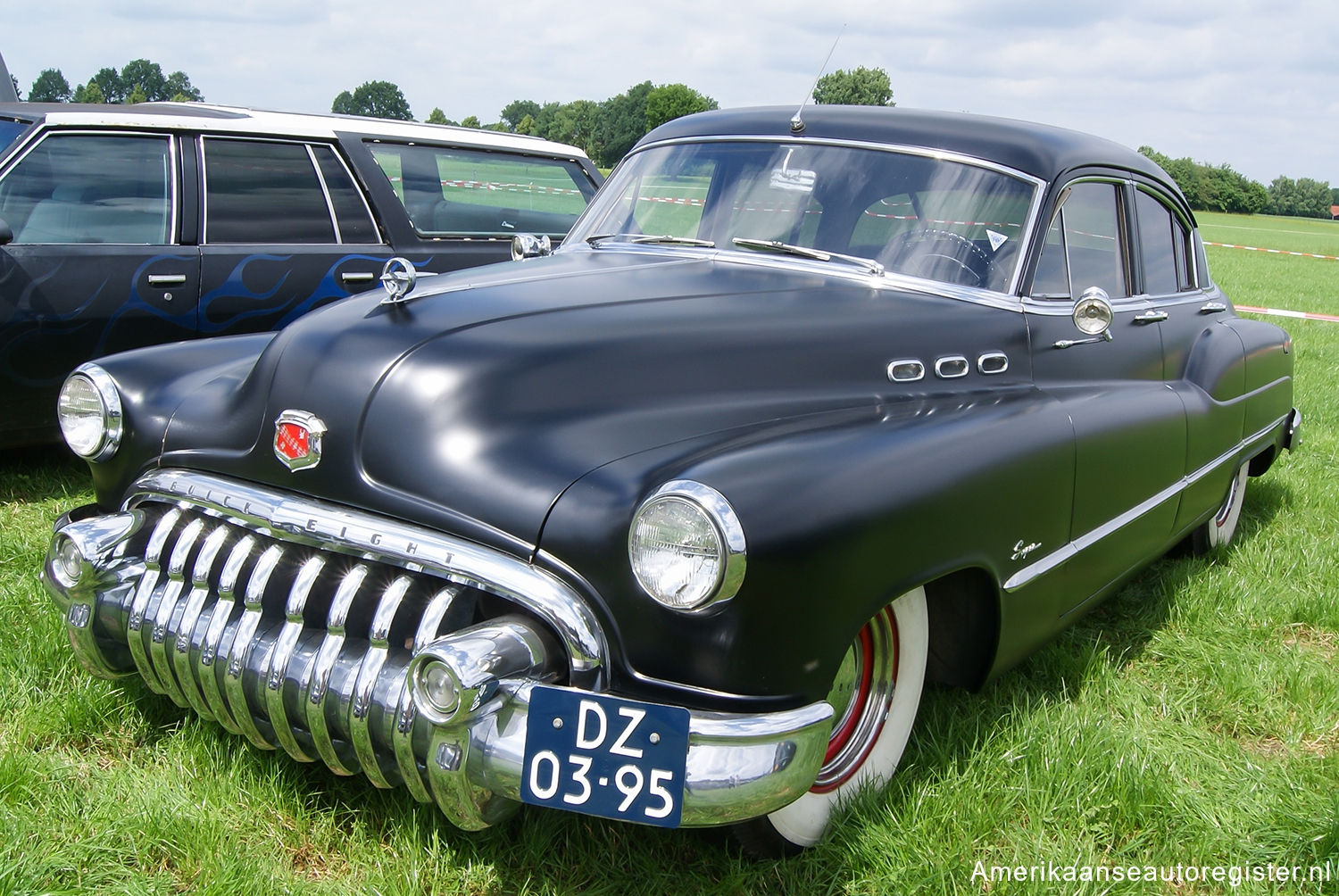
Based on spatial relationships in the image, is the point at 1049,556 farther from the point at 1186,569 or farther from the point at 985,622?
the point at 1186,569

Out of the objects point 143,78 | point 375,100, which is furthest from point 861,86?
point 143,78

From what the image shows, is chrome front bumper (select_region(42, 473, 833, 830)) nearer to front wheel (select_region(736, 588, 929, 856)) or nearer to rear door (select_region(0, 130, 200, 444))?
front wheel (select_region(736, 588, 929, 856))

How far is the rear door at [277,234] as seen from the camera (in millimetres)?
4914

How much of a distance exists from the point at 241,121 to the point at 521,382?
3.65 meters

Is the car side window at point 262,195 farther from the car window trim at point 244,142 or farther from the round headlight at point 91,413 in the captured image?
the round headlight at point 91,413

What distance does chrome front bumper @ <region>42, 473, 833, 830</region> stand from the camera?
1.91 metres

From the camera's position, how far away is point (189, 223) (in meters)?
4.87

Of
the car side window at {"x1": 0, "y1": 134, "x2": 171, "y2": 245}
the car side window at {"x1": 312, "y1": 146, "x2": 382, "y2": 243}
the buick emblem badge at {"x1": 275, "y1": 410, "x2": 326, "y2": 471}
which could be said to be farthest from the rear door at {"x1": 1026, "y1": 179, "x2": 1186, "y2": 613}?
the car side window at {"x1": 0, "y1": 134, "x2": 171, "y2": 245}

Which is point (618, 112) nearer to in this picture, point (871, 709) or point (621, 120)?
point (621, 120)

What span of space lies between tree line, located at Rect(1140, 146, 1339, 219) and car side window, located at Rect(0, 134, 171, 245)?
2430 inches

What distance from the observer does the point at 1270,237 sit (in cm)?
4012

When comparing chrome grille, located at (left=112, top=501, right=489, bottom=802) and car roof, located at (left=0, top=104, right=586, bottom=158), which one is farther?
car roof, located at (left=0, top=104, right=586, bottom=158)

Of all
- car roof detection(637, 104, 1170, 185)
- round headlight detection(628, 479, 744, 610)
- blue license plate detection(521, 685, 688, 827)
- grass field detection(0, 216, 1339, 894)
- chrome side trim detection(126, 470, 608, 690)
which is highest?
car roof detection(637, 104, 1170, 185)

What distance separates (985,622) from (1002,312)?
0.91 metres
